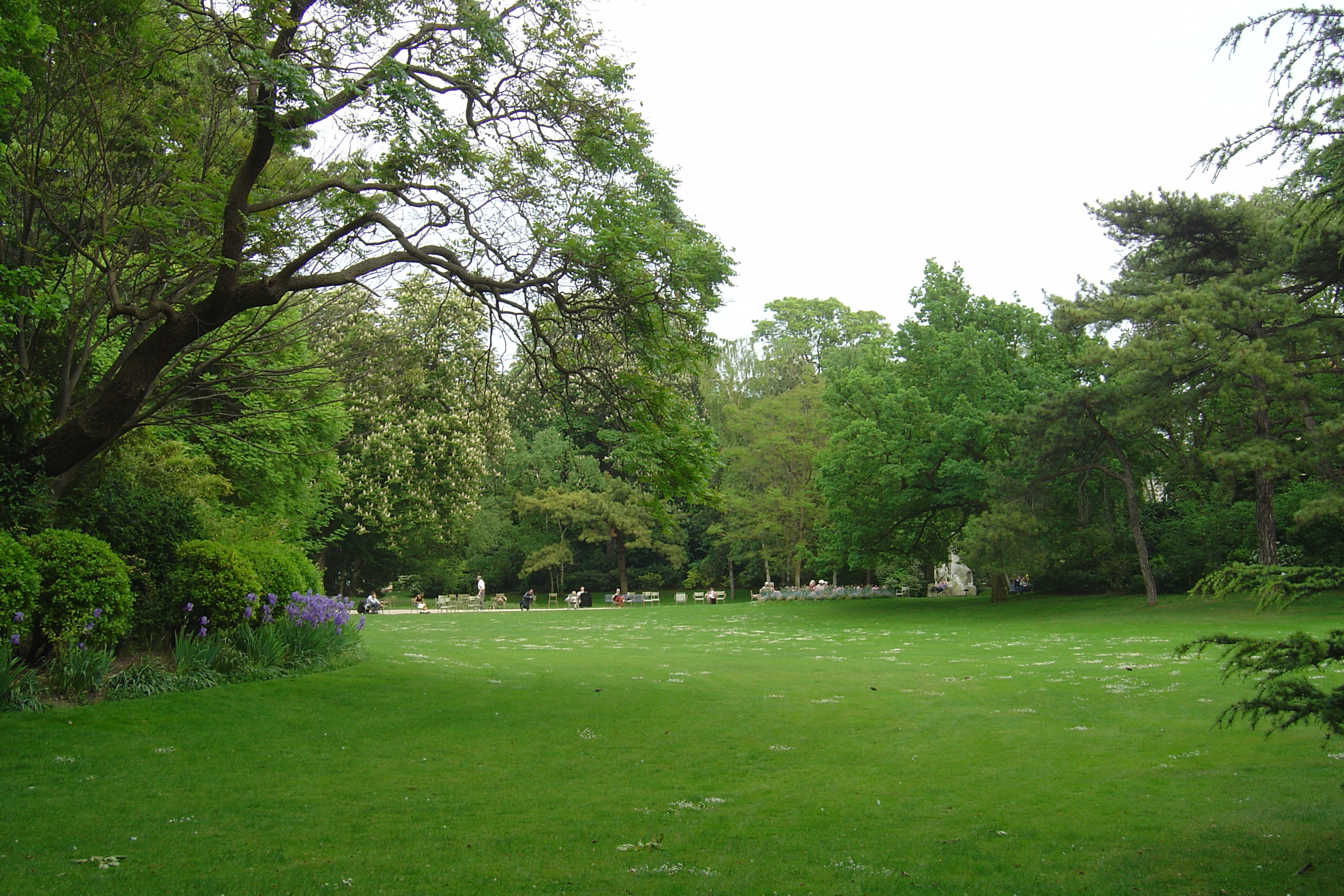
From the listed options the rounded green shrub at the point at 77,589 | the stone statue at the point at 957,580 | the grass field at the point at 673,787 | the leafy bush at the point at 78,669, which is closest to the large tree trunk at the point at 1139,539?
the stone statue at the point at 957,580

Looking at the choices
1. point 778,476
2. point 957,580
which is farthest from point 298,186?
point 957,580

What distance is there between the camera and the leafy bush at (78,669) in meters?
10.5

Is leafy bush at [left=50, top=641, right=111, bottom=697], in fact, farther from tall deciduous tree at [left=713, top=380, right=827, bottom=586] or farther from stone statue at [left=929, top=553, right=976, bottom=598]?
stone statue at [left=929, top=553, right=976, bottom=598]

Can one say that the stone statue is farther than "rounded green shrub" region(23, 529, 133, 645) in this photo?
Yes

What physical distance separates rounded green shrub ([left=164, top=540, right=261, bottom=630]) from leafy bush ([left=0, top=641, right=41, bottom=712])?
7.88ft

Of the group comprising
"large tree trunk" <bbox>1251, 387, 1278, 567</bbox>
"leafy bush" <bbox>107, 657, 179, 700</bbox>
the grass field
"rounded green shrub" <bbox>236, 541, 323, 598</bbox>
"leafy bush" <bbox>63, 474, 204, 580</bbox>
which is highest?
"large tree trunk" <bbox>1251, 387, 1278, 567</bbox>

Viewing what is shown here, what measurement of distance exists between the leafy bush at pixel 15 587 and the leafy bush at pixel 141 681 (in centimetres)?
141

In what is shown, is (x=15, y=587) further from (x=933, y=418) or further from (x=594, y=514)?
(x=594, y=514)

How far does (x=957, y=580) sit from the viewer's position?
168 feet

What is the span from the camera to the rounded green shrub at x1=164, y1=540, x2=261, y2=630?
12844 mm

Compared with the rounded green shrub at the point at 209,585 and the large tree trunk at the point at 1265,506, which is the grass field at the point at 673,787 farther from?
the large tree trunk at the point at 1265,506

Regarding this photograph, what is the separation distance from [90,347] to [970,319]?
34.2 meters

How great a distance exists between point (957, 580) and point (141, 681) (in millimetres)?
45963

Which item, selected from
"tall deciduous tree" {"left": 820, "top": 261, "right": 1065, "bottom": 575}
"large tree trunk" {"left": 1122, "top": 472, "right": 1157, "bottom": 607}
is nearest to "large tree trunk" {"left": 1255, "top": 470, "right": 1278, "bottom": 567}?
"large tree trunk" {"left": 1122, "top": 472, "right": 1157, "bottom": 607}
